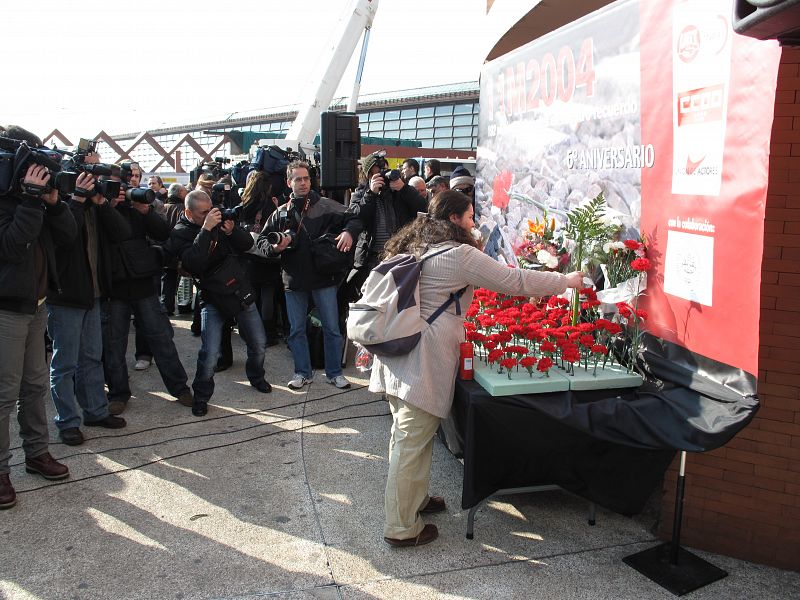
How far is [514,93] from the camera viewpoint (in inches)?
220

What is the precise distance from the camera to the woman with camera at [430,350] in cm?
322

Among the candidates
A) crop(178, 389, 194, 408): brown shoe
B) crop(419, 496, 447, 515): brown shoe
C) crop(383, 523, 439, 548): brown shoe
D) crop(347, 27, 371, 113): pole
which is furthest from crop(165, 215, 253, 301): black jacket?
crop(347, 27, 371, 113): pole

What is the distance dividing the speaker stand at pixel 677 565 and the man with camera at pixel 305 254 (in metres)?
3.31

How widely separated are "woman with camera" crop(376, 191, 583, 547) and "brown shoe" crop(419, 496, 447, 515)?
33cm

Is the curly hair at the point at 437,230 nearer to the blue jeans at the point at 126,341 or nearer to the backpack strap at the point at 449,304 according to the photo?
the backpack strap at the point at 449,304

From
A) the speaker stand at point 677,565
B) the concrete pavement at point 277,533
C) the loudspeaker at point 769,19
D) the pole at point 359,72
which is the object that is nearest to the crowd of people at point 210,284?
the concrete pavement at point 277,533

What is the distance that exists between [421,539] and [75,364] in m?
2.85

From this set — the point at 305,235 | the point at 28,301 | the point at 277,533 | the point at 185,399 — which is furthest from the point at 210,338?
the point at 277,533

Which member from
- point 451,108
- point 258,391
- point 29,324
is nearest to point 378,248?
point 258,391

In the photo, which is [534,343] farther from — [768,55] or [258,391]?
[258,391]

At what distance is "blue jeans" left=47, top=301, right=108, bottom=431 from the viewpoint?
453 centimetres

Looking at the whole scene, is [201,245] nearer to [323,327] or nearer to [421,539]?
[323,327]

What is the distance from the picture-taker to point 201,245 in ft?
16.5

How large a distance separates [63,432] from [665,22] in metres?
4.69
